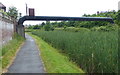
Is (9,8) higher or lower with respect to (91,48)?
higher

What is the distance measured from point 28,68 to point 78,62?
6.79 ft

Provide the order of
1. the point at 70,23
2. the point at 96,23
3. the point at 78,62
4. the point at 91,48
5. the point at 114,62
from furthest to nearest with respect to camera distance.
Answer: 1. the point at 70,23
2. the point at 96,23
3. the point at 78,62
4. the point at 91,48
5. the point at 114,62

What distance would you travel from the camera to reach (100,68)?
7.34 meters

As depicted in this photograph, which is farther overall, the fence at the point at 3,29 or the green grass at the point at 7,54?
the fence at the point at 3,29

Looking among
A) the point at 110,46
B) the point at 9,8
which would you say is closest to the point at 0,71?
the point at 110,46

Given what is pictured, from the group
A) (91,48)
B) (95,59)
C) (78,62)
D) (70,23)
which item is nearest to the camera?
(95,59)

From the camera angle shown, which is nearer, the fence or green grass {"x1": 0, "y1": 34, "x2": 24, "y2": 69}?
green grass {"x1": 0, "y1": 34, "x2": 24, "y2": 69}

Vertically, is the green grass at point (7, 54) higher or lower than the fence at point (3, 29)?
lower

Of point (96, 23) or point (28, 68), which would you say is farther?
point (96, 23)

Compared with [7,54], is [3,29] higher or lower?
higher

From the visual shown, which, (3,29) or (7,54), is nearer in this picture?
(7,54)

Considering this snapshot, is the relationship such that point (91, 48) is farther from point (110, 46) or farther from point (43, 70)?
point (43, 70)

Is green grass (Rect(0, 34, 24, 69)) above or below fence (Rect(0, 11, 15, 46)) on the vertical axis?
below

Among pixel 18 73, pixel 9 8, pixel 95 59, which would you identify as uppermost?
pixel 9 8
